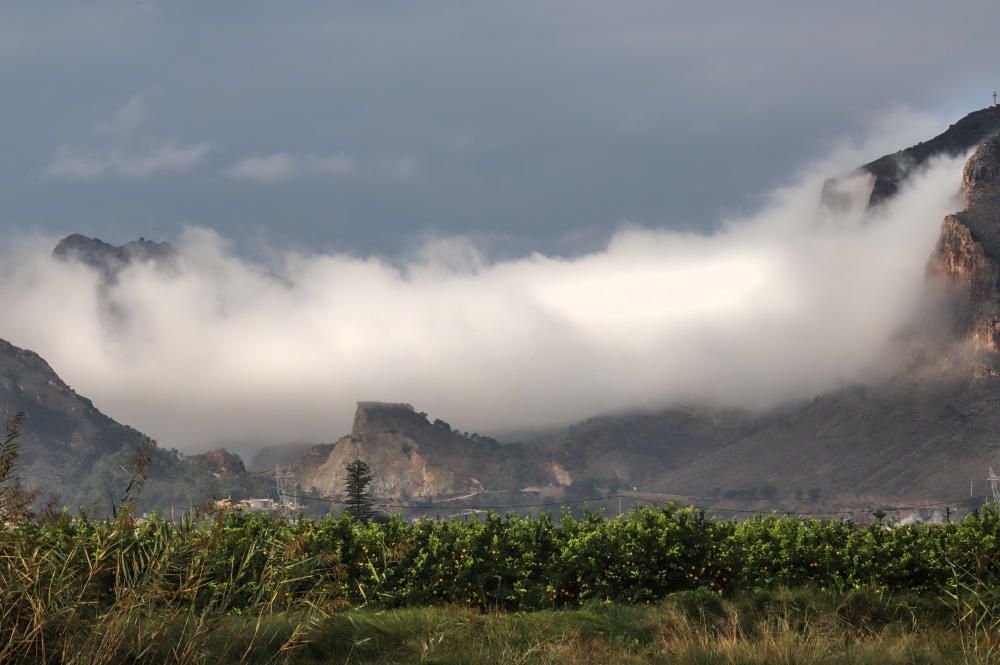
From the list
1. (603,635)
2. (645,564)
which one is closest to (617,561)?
(645,564)

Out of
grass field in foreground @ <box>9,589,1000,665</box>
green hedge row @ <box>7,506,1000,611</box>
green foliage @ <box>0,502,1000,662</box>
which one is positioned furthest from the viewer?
green hedge row @ <box>7,506,1000,611</box>

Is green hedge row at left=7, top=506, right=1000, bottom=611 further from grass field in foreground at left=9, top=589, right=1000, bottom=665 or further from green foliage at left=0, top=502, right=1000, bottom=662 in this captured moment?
grass field in foreground at left=9, top=589, right=1000, bottom=665

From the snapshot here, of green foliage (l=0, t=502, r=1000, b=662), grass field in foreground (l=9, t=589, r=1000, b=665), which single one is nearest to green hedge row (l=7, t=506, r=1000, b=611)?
green foliage (l=0, t=502, r=1000, b=662)

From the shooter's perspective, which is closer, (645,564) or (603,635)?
(603,635)

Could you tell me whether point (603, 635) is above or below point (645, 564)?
below

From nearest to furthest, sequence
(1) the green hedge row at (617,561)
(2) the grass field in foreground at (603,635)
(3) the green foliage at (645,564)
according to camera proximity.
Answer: (2) the grass field in foreground at (603,635)
(3) the green foliage at (645,564)
(1) the green hedge row at (617,561)

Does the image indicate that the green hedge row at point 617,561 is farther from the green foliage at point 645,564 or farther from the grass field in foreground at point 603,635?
the grass field in foreground at point 603,635

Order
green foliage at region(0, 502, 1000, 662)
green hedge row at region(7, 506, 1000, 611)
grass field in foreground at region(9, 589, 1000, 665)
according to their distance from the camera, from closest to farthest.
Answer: grass field in foreground at region(9, 589, 1000, 665) → green foliage at region(0, 502, 1000, 662) → green hedge row at region(7, 506, 1000, 611)

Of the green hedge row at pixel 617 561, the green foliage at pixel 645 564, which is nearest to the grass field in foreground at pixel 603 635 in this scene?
the green foliage at pixel 645 564

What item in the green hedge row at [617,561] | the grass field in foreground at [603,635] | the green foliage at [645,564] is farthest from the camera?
the green hedge row at [617,561]

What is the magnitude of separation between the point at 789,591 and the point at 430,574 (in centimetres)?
609

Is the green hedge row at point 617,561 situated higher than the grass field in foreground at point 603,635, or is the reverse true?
the green hedge row at point 617,561

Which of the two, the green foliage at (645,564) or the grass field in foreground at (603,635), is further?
the green foliage at (645,564)

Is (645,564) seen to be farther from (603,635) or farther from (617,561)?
(603,635)
